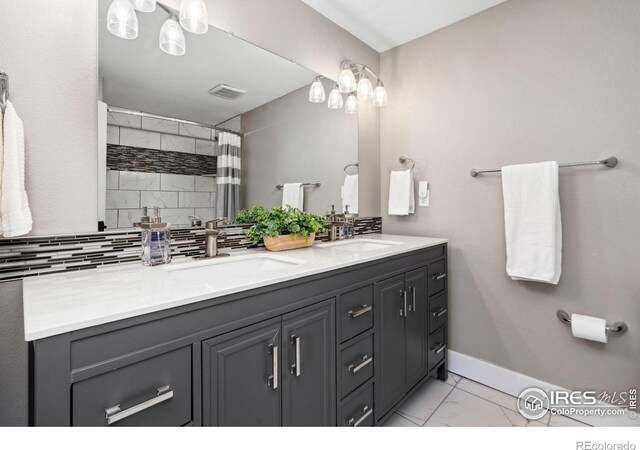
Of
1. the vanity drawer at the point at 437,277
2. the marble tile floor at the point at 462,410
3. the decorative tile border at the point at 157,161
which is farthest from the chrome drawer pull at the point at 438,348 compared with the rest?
the decorative tile border at the point at 157,161

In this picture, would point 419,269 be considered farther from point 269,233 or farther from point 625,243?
point 625,243

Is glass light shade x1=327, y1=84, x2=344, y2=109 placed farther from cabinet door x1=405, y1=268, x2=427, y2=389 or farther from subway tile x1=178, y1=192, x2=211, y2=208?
cabinet door x1=405, y1=268, x2=427, y2=389

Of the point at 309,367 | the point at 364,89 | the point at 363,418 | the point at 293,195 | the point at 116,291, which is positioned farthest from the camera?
the point at 364,89

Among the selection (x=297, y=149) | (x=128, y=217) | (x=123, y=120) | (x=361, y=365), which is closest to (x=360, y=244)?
(x=297, y=149)

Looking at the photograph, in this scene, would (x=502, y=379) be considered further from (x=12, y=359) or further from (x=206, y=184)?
(x=12, y=359)

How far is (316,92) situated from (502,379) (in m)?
2.11

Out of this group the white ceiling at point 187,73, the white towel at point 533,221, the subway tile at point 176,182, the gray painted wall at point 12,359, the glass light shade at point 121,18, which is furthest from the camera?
the white towel at point 533,221

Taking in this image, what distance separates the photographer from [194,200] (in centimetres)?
146

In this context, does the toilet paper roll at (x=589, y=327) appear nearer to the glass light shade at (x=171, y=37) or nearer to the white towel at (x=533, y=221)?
the white towel at (x=533, y=221)

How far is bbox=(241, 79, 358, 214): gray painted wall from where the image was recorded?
5.60 ft

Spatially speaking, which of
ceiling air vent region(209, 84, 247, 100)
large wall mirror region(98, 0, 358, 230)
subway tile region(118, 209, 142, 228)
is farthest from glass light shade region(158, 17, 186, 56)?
subway tile region(118, 209, 142, 228)

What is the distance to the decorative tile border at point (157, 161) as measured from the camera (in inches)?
49.1

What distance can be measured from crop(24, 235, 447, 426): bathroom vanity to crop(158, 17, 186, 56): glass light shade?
0.90 metres

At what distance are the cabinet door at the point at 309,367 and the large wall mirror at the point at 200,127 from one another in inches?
28.9
